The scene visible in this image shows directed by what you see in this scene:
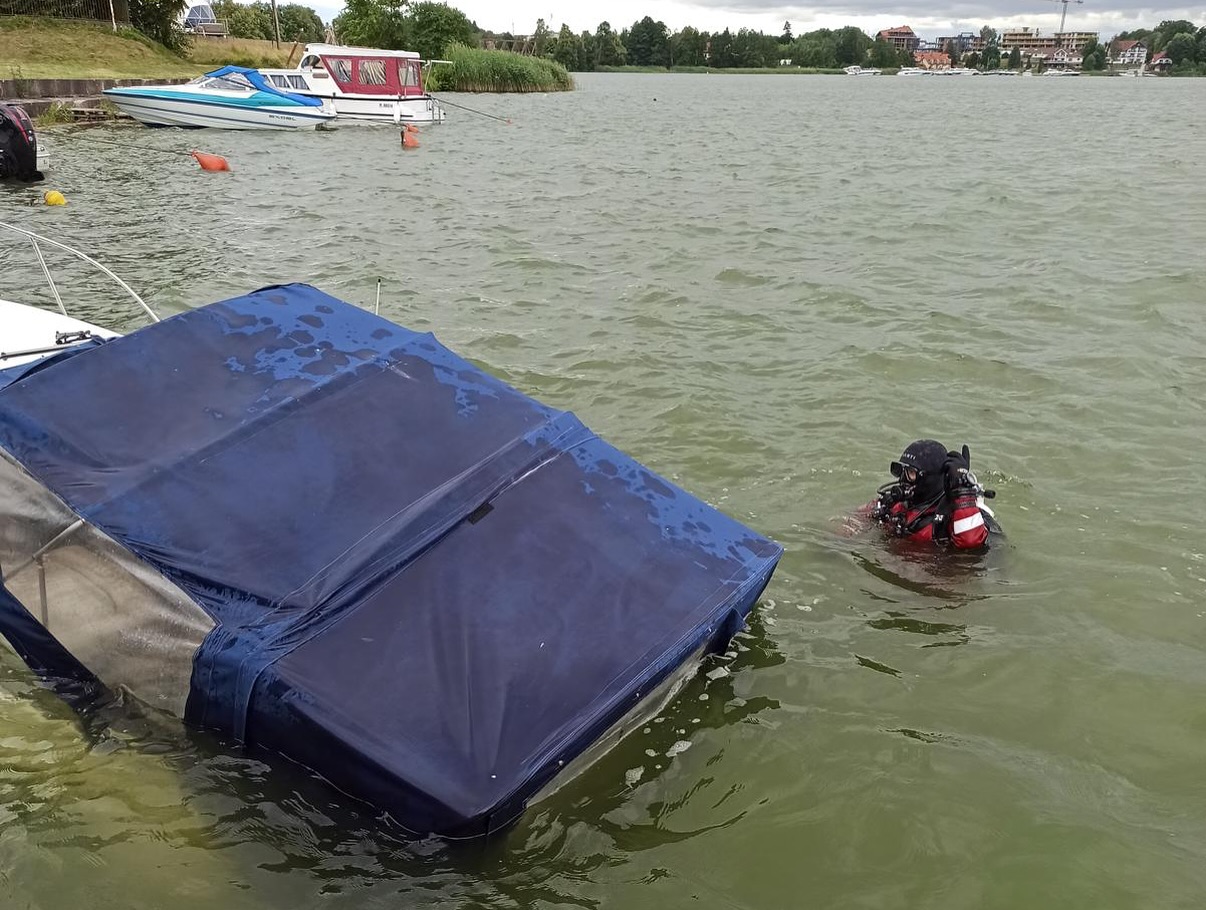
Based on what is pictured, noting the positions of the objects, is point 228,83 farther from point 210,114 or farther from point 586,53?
point 586,53

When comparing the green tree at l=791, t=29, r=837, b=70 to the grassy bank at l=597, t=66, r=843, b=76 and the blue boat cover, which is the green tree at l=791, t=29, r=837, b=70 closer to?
the grassy bank at l=597, t=66, r=843, b=76

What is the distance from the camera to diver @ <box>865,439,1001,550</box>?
5.99m

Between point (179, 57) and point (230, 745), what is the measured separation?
51.3 metres

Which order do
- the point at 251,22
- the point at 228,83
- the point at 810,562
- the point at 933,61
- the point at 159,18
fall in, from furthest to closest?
the point at 933,61
the point at 251,22
the point at 159,18
the point at 228,83
the point at 810,562

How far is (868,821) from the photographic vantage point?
4148mm

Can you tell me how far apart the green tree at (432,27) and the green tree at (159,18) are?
19444mm

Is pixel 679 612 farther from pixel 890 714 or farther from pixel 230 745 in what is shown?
pixel 230 745

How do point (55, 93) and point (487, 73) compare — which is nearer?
point (55, 93)

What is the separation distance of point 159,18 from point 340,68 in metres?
18.3

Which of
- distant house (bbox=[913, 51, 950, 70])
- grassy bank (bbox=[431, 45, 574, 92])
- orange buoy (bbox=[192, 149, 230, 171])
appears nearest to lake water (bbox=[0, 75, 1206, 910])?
orange buoy (bbox=[192, 149, 230, 171])

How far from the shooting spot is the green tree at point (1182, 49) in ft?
399

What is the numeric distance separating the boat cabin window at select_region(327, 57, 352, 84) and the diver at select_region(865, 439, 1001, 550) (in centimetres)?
3588

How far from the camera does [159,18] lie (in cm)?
4675

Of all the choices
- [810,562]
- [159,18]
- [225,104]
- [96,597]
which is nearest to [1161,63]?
[159,18]
